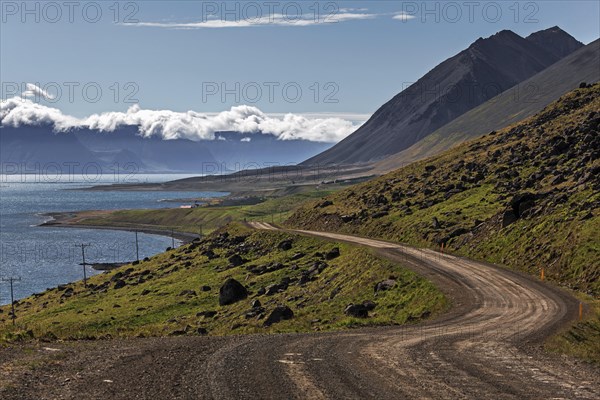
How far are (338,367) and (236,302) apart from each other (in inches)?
1850

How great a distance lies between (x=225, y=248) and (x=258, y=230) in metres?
7.21

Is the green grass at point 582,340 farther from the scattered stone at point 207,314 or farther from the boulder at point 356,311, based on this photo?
the scattered stone at point 207,314

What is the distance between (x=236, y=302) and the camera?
233 ft

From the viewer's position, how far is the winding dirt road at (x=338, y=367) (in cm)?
2147

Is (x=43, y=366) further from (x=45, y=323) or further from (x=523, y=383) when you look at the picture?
(x=45, y=323)

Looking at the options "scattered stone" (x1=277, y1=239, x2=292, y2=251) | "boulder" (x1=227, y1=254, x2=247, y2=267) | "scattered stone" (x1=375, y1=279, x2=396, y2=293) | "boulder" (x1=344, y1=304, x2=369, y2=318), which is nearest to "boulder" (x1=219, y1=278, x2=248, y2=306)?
"scattered stone" (x1=375, y1=279, x2=396, y2=293)

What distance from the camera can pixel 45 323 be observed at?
81.1 m

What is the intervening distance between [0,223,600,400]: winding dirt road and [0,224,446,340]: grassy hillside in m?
8.60

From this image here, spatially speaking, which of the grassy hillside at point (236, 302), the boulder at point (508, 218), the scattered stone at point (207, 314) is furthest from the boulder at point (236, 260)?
the boulder at point (508, 218)

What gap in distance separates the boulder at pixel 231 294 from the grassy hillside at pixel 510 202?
2605cm

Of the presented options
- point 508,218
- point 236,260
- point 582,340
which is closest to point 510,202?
point 508,218

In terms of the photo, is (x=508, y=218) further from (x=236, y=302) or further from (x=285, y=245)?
(x=285, y=245)

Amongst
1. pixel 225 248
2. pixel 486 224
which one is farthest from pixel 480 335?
pixel 225 248

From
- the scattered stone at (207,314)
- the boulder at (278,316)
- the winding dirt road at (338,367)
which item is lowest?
the scattered stone at (207,314)
